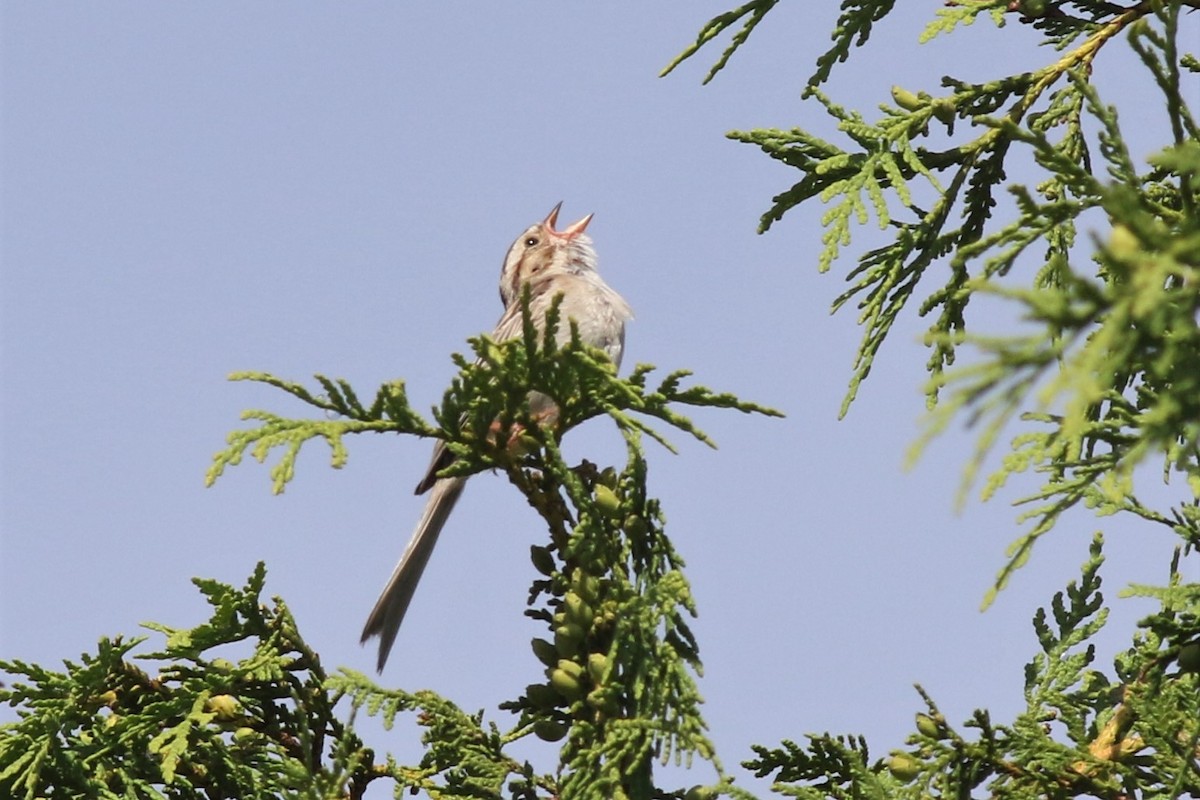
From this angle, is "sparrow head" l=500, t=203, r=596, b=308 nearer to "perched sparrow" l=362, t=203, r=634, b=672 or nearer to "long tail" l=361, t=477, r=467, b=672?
"perched sparrow" l=362, t=203, r=634, b=672

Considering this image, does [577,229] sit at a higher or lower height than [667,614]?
higher

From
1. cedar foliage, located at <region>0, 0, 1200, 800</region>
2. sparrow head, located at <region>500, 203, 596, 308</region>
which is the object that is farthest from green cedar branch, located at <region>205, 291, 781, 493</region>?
sparrow head, located at <region>500, 203, 596, 308</region>

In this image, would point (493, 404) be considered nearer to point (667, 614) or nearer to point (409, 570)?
point (667, 614)

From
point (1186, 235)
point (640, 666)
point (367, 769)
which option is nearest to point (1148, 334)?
point (1186, 235)

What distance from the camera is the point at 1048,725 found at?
406 cm

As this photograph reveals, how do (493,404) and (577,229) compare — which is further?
(577,229)

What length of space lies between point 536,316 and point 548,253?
5.53 feet

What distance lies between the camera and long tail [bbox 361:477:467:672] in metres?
5.24

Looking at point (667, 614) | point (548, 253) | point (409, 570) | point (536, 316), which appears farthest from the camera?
point (548, 253)

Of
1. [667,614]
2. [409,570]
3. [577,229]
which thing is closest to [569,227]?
[577,229]

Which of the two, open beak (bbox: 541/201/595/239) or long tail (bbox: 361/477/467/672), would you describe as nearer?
long tail (bbox: 361/477/467/672)

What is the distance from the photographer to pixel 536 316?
7.40 metres

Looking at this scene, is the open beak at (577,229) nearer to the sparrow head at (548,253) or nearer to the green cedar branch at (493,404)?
the sparrow head at (548,253)

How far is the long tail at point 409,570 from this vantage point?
17.2 ft
